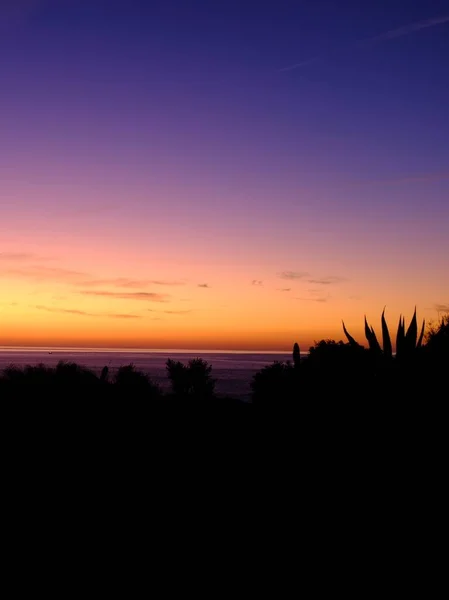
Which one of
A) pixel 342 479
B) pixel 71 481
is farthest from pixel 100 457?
pixel 342 479

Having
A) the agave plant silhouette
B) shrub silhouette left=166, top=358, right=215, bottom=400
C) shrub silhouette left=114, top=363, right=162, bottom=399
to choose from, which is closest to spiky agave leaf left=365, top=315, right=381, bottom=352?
the agave plant silhouette

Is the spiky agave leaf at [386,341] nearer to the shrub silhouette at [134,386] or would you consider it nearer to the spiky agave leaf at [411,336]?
the spiky agave leaf at [411,336]

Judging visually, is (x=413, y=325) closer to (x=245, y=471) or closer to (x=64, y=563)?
(x=245, y=471)

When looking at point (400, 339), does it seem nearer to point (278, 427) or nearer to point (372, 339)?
point (372, 339)

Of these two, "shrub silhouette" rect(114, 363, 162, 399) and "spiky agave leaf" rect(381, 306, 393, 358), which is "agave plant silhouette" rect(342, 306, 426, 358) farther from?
"shrub silhouette" rect(114, 363, 162, 399)

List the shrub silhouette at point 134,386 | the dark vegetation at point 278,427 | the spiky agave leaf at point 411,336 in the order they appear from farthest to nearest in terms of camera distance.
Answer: the shrub silhouette at point 134,386
the spiky agave leaf at point 411,336
the dark vegetation at point 278,427

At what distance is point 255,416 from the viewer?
1523 centimetres

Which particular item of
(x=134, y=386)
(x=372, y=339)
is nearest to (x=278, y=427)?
(x=372, y=339)

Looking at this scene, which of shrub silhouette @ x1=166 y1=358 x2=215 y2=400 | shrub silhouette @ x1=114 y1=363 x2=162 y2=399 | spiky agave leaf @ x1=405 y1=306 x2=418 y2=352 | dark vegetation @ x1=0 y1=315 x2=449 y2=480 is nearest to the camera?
dark vegetation @ x1=0 y1=315 x2=449 y2=480

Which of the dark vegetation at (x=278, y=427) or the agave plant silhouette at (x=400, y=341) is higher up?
the agave plant silhouette at (x=400, y=341)

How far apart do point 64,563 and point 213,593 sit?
225cm

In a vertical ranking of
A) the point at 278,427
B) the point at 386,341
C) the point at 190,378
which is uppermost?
the point at 386,341

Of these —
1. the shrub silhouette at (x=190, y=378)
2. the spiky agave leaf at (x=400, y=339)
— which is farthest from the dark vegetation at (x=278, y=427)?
the shrub silhouette at (x=190, y=378)

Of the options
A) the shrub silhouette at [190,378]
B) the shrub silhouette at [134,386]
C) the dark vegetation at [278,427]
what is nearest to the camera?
the dark vegetation at [278,427]
